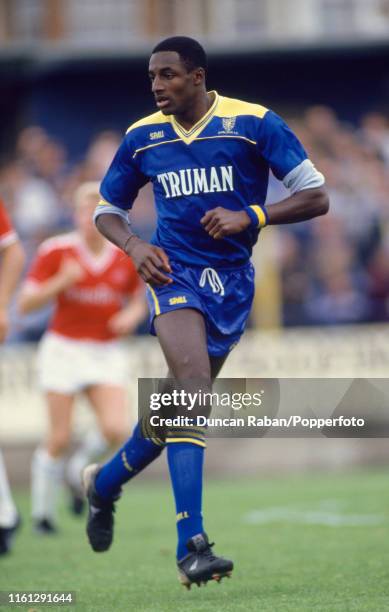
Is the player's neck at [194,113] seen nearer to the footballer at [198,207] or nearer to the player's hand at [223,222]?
the footballer at [198,207]

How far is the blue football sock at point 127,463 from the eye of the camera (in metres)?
6.93

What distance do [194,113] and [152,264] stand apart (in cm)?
77

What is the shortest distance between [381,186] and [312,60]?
3562 millimetres

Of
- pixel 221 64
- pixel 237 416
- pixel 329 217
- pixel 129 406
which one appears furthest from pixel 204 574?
pixel 221 64

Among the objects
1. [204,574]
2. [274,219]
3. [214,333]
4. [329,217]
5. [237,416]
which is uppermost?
[329,217]

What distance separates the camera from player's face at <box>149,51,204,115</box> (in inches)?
255

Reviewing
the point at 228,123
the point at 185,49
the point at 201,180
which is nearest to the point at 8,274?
the point at 201,180

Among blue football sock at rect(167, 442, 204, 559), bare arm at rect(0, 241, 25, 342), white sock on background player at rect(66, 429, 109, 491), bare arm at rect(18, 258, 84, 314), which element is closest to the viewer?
blue football sock at rect(167, 442, 204, 559)

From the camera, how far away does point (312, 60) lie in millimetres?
23109

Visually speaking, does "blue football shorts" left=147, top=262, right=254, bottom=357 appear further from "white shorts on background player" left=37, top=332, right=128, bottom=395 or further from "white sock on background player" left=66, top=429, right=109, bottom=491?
"white sock on background player" left=66, top=429, right=109, bottom=491

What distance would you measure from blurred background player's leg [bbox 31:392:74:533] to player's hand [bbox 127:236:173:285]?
4.58m

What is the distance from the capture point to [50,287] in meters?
11.0

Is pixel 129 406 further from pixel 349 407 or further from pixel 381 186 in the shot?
pixel 349 407

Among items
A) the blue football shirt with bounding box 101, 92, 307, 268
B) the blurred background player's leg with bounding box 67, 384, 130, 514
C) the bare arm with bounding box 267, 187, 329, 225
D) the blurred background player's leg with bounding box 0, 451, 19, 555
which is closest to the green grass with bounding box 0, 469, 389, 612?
the blurred background player's leg with bounding box 0, 451, 19, 555
